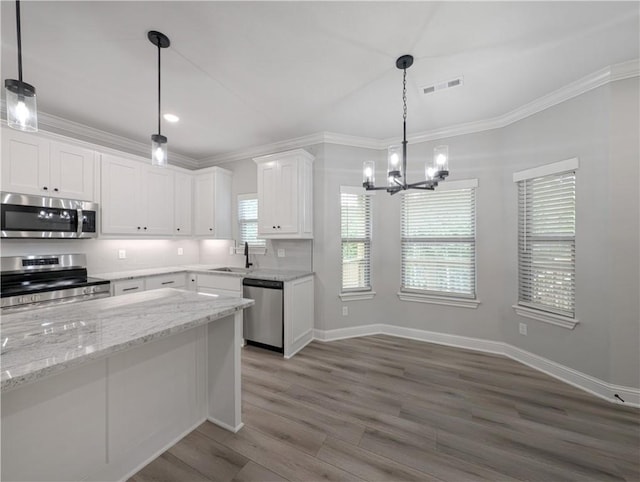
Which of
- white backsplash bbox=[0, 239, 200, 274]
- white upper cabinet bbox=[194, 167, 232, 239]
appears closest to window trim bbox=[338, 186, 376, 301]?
white upper cabinet bbox=[194, 167, 232, 239]

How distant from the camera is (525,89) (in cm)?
262

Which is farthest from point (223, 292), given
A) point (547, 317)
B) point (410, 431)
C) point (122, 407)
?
point (547, 317)

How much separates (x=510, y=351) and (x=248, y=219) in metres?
4.09

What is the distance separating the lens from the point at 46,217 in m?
2.77

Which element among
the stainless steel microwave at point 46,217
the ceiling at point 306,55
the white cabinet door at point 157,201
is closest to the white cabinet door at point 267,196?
the ceiling at point 306,55

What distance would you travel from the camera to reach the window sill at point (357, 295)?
376 centimetres

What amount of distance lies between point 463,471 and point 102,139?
5.20m

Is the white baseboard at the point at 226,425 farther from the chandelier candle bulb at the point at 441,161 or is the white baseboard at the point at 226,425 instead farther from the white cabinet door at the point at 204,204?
the white cabinet door at the point at 204,204

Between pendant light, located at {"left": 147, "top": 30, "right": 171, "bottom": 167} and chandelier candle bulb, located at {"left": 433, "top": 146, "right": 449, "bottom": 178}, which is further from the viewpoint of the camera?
chandelier candle bulb, located at {"left": 433, "top": 146, "right": 449, "bottom": 178}

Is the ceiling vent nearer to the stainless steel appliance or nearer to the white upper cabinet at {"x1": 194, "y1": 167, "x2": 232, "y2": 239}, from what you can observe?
the white upper cabinet at {"x1": 194, "y1": 167, "x2": 232, "y2": 239}

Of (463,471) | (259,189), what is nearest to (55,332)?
(463,471)

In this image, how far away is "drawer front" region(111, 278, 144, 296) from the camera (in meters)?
3.14

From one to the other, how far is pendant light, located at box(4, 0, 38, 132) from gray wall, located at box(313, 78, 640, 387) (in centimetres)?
280

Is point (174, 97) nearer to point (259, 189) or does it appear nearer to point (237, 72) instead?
point (237, 72)
